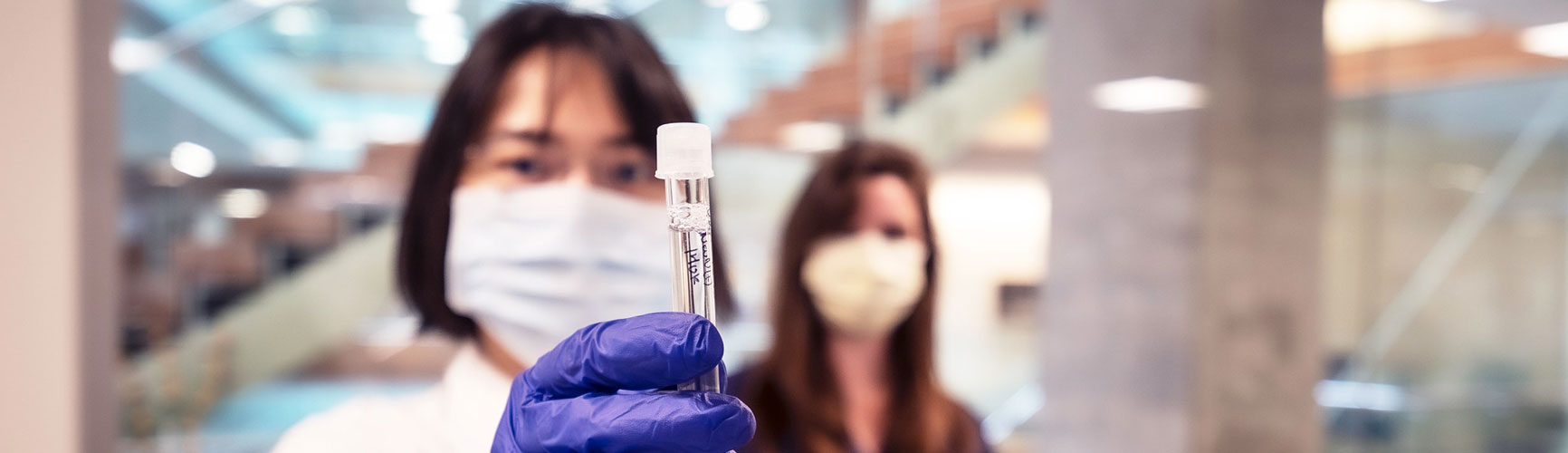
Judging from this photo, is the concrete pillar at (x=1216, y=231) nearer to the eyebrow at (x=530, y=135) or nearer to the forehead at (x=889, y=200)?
the forehead at (x=889, y=200)

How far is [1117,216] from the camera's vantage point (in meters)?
2.57

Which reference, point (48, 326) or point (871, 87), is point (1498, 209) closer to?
point (871, 87)

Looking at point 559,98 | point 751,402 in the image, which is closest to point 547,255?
point 559,98

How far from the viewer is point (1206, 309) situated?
2402 millimetres

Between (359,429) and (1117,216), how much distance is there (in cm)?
204

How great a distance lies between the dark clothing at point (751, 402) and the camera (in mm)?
1559

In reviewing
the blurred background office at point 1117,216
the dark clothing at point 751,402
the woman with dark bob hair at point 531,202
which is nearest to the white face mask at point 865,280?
the dark clothing at point 751,402

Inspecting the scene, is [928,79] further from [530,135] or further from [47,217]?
[47,217]

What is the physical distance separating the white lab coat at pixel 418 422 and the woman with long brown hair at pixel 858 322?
59 centimetres

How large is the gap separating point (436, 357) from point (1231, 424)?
7.20 ft

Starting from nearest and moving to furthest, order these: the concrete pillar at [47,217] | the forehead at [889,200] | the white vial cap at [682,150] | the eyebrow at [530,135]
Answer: the white vial cap at [682,150] < the eyebrow at [530,135] < the concrete pillar at [47,217] < the forehead at [889,200]

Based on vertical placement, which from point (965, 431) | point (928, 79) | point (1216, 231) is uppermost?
point (928, 79)

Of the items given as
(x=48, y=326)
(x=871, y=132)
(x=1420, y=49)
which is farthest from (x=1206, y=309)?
(x=48, y=326)

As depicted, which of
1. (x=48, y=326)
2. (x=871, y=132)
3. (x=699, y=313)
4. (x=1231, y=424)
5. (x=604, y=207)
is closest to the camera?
(x=699, y=313)
